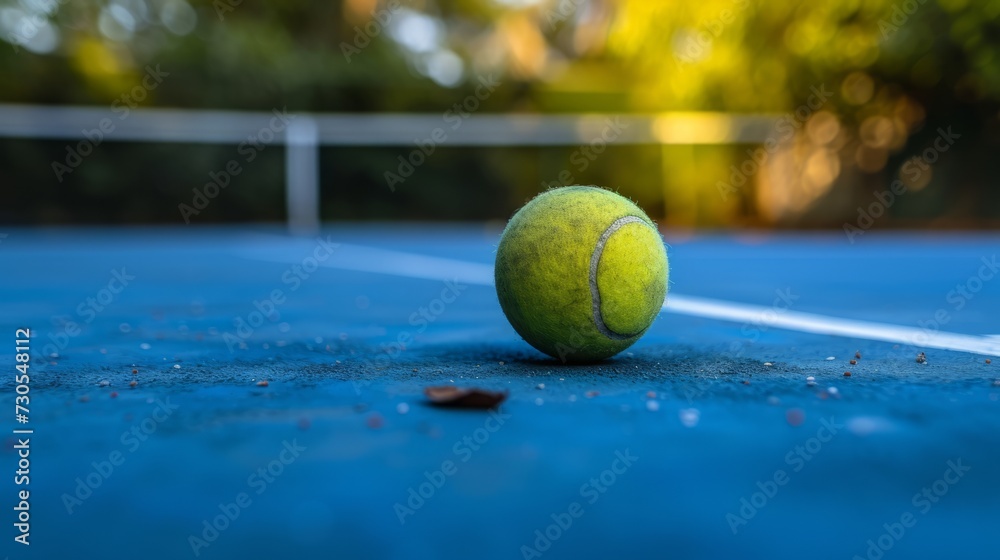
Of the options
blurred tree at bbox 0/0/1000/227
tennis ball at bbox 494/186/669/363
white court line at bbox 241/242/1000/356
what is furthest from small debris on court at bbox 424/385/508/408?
blurred tree at bbox 0/0/1000/227

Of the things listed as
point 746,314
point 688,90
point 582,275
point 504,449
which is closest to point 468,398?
point 504,449

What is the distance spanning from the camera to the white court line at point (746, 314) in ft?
10.2

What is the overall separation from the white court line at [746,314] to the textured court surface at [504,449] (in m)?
0.19

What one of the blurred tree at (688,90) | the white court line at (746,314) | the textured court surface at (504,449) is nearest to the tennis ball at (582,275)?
the textured court surface at (504,449)

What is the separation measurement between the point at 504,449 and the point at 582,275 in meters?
0.97

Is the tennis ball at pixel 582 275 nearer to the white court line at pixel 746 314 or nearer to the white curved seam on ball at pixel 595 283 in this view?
the white curved seam on ball at pixel 595 283

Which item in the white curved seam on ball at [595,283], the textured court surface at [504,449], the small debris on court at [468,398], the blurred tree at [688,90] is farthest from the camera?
the blurred tree at [688,90]

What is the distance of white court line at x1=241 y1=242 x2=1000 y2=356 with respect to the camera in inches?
122

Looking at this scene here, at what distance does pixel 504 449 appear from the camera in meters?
1.63

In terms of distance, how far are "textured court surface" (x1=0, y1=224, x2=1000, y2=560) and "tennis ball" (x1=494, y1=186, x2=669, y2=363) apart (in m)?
Result: 0.11

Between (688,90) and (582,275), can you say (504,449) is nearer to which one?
(582,275)

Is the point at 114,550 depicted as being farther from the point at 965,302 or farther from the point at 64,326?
the point at 965,302

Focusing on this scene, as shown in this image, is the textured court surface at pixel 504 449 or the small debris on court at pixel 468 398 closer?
the textured court surface at pixel 504 449

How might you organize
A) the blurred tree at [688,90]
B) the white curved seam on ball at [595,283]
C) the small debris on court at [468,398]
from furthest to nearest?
the blurred tree at [688,90]
the white curved seam on ball at [595,283]
the small debris on court at [468,398]
